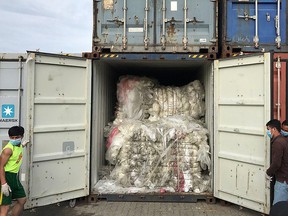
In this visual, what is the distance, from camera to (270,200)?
4105 mm

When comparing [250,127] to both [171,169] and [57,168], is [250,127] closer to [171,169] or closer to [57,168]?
[171,169]

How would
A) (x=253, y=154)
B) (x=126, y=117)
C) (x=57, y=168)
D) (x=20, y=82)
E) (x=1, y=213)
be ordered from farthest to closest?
(x=126, y=117)
(x=20, y=82)
(x=57, y=168)
(x=253, y=154)
(x=1, y=213)

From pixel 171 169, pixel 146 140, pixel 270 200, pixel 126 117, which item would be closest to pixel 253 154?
pixel 270 200

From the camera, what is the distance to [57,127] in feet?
15.5

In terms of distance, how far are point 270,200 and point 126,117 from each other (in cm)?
301

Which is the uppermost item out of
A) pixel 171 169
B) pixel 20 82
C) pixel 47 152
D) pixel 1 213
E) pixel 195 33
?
pixel 195 33

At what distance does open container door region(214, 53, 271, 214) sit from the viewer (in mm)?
4258

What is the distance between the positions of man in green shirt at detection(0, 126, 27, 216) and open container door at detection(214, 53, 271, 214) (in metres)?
3.02

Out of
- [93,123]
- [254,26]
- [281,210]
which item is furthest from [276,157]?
[93,123]

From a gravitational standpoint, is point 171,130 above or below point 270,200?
above

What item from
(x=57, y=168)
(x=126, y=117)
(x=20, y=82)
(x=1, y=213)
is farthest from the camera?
(x=126, y=117)

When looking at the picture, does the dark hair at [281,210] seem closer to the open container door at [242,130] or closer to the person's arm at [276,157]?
the person's arm at [276,157]

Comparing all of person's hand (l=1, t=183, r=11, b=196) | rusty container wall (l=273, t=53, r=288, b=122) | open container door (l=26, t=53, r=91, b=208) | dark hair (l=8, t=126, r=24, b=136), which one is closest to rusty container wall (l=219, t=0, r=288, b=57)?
rusty container wall (l=273, t=53, r=288, b=122)

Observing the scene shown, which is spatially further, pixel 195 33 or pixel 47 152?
pixel 195 33
